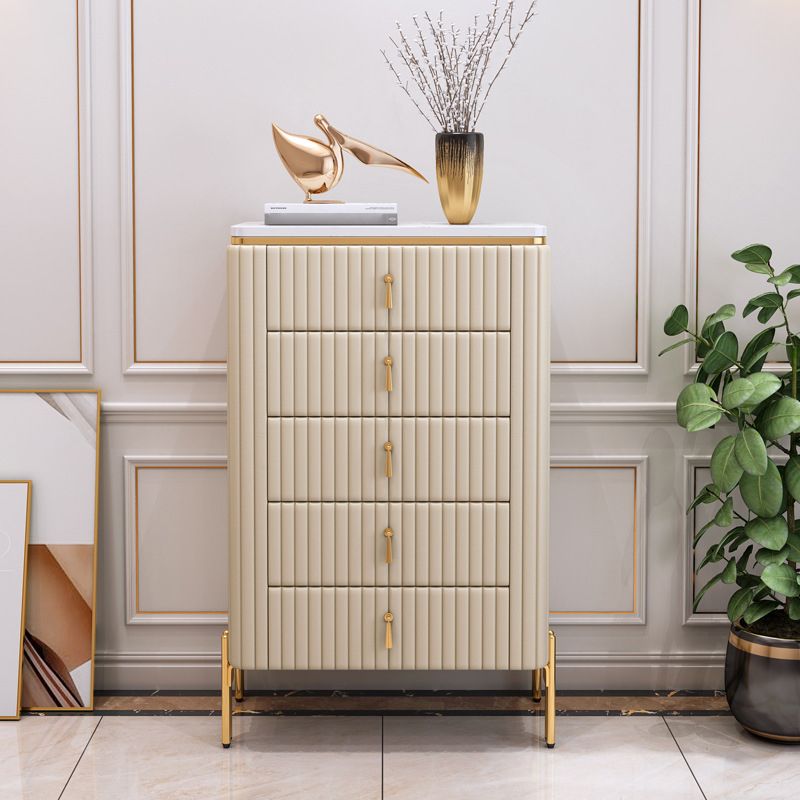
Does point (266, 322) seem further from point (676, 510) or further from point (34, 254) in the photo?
point (676, 510)

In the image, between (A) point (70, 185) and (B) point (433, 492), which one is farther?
(A) point (70, 185)

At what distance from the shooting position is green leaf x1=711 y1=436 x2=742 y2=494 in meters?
2.48

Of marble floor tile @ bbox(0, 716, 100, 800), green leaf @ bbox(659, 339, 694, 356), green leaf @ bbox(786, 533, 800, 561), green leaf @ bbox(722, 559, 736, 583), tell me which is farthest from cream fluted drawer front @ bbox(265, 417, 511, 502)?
marble floor tile @ bbox(0, 716, 100, 800)

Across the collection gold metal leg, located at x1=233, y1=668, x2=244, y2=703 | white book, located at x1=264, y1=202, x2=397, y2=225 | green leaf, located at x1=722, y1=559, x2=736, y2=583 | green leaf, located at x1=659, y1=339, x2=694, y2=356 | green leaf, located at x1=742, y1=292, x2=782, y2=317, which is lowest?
gold metal leg, located at x1=233, y1=668, x2=244, y2=703

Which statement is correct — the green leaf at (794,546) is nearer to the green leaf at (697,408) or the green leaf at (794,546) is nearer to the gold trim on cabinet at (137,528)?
the green leaf at (697,408)

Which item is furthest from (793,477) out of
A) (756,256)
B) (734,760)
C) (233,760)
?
(233,760)

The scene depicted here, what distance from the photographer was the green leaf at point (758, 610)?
2.58 m

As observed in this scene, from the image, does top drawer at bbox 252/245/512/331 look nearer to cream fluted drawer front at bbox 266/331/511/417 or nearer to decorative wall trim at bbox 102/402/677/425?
cream fluted drawer front at bbox 266/331/511/417

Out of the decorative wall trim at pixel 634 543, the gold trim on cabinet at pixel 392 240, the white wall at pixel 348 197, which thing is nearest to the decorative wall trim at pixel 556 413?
the white wall at pixel 348 197

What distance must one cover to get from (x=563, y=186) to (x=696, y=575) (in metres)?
1.17

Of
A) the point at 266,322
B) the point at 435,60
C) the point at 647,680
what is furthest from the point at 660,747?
the point at 435,60

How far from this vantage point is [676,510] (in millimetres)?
2885

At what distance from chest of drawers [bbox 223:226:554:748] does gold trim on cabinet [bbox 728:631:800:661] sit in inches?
20.9

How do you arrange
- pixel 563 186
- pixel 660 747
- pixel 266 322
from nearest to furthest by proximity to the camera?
1. pixel 266 322
2. pixel 660 747
3. pixel 563 186
